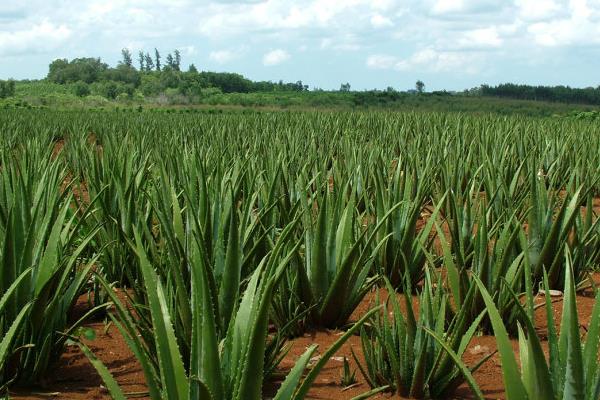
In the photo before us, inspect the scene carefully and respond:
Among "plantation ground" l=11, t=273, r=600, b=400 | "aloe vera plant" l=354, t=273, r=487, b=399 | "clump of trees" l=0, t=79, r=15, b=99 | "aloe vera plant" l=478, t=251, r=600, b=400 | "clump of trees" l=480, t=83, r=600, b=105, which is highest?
"clump of trees" l=0, t=79, r=15, b=99

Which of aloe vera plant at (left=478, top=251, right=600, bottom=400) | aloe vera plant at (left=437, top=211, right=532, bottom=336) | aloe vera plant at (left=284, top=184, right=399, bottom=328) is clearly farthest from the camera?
aloe vera plant at (left=284, top=184, right=399, bottom=328)

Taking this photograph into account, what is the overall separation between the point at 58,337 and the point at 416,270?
1.66m

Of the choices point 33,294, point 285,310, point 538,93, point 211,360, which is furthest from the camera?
point 538,93

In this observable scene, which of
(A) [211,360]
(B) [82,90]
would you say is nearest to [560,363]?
(A) [211,360]

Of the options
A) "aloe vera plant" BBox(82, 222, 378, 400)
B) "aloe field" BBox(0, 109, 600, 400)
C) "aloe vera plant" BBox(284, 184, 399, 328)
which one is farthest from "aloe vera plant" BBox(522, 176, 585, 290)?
"aloe vera plant" BBox(82, 222, 378, 400)

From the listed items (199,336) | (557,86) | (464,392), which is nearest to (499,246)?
(464,392)

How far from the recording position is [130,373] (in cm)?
223

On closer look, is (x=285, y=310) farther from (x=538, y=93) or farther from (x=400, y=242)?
(x=538, y=93)

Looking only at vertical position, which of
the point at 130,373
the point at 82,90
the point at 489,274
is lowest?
the point at 130,373

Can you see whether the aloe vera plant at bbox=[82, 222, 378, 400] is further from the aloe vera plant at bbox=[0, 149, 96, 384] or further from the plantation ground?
the aloe vera plant at bbox=[0, 149, 96, 384]

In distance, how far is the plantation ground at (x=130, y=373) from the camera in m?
2.08

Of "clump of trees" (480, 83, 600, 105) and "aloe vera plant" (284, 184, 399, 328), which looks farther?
"clump of trees" (480, 83, 600, 105)

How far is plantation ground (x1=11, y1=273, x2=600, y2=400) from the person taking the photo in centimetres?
208

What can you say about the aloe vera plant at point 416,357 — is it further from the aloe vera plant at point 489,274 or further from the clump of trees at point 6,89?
the clump of trees at point 6,89
